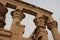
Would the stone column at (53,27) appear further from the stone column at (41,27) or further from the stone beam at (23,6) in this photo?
the stone beam at (23,6)

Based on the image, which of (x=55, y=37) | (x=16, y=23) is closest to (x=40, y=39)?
(x=55, y=37)

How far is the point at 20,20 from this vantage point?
14.5m

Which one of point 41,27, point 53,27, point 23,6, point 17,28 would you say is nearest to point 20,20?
point 17,28

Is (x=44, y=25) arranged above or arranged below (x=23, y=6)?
below

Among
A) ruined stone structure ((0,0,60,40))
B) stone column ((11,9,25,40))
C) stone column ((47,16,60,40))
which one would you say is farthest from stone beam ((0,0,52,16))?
stone column ((11,9,25,40))

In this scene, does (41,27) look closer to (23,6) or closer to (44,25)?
(44,25)

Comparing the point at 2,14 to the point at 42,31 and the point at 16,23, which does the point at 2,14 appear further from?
the point at 42,31

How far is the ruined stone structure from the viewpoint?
41.6 feet

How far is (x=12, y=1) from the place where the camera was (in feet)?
52.2

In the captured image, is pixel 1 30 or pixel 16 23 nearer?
pixel 1 30

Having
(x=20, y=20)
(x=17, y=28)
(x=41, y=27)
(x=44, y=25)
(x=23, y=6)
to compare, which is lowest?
(x=17, y=28)

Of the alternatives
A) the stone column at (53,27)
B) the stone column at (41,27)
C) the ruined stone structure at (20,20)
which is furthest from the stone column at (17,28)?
the stone column at (53,27)

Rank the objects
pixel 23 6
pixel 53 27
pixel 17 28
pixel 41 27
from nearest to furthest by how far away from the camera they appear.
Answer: pixel 17 28
pixel 41 27
pixel 53 27
pixel 23 6

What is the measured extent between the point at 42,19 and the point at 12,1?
305 cm
